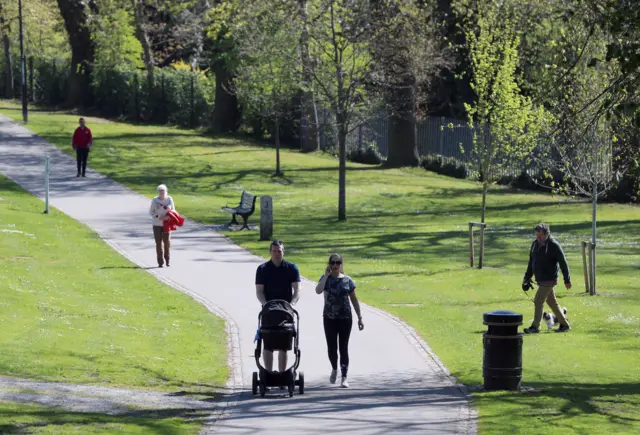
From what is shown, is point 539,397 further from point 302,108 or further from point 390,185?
point 302,108

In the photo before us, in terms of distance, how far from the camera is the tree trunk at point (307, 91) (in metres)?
36.3

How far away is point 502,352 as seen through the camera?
14.7 m

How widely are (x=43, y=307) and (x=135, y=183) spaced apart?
2260 centimetres

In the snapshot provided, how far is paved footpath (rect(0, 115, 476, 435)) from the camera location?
12812 mm

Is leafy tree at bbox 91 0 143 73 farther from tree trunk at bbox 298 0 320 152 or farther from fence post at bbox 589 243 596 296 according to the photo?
fence post at bbox 589 243 596 296

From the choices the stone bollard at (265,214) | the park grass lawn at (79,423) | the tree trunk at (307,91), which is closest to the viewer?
the park grass lawn at (79,423)

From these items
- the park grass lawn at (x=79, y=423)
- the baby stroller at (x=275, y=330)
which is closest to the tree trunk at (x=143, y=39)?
the baby stroller at (x=275, y=330)

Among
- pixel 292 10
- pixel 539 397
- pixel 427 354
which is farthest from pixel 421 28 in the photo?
pixel 539 397

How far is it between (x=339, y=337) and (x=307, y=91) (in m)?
29.4

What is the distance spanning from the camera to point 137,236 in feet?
98.3

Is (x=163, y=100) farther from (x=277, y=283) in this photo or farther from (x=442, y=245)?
(x=277, y=283)

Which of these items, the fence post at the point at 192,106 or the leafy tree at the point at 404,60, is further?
the fence post at the point at 192,106

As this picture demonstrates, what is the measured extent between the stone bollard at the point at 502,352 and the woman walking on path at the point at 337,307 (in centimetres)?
166

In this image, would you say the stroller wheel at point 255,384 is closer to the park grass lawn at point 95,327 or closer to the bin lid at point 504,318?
the park grass lawn at point 95,327
